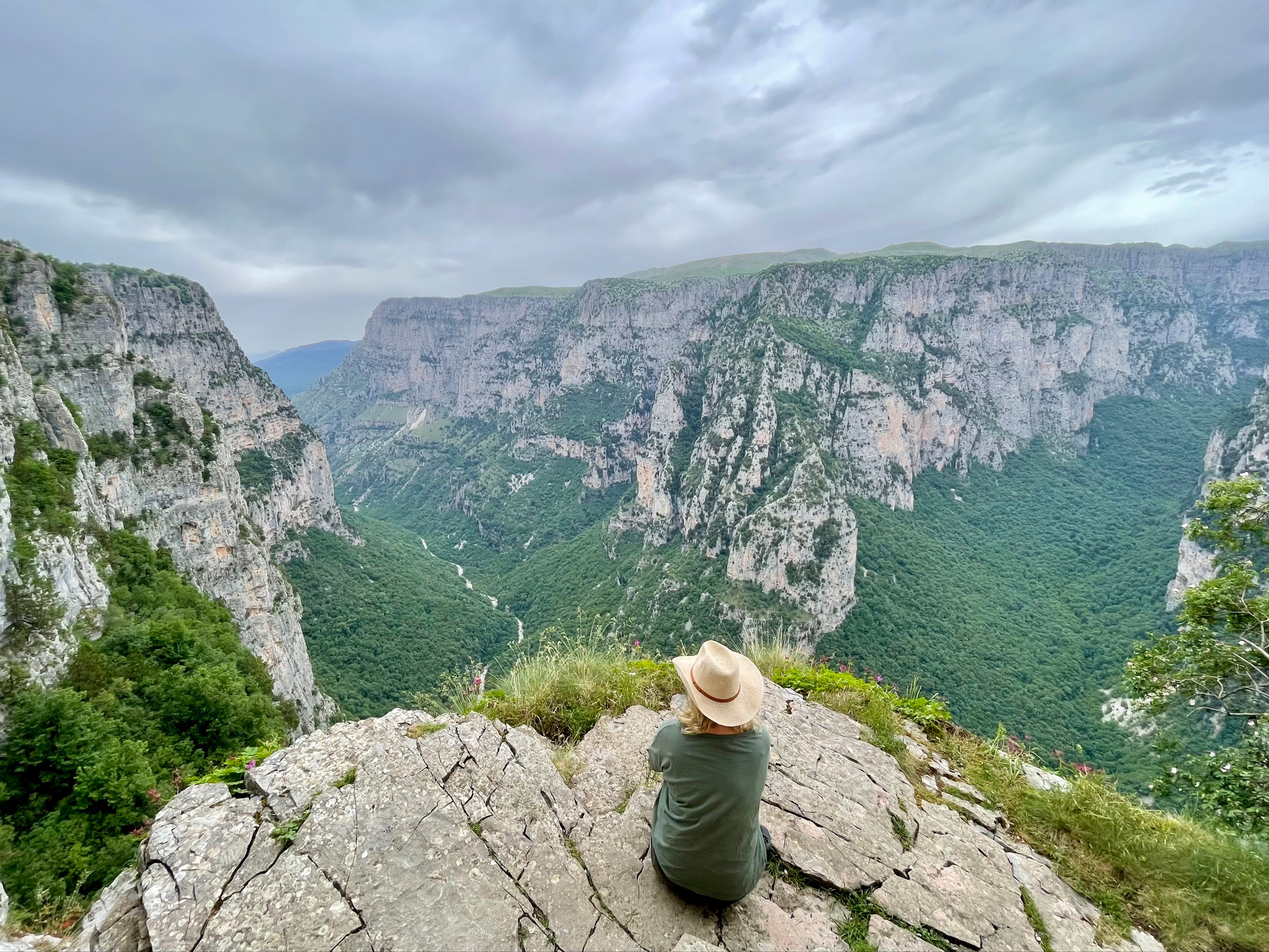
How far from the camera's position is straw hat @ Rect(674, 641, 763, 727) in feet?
12.2

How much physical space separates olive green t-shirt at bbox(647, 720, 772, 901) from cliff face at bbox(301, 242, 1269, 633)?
196ft

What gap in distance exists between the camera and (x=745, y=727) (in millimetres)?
3783

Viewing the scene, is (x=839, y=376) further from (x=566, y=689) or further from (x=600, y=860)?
(x=600, y=860)

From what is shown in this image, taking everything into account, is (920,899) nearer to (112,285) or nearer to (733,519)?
(733,519)

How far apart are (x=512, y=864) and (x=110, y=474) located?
30061 mm

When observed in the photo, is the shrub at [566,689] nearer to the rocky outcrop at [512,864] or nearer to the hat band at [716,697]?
the rocky outcrop at [512,864]

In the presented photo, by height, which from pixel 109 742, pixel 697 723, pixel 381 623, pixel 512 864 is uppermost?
pixel 697 723

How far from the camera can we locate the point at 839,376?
3573 inches

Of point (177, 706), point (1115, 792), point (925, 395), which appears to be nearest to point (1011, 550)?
point (925, 395)

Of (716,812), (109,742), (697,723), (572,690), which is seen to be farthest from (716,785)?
(109,742)

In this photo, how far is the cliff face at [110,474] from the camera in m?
13.1

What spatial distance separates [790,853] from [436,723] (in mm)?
3951

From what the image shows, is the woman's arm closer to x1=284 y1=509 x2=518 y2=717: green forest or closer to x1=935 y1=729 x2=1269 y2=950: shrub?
x1=935 y1=729 x2=1269 y2=950: shrub

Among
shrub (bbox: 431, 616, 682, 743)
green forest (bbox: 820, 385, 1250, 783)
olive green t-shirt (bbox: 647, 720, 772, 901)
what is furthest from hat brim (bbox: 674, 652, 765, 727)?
green forest (bbox: 820, 385, 1250, 783)
